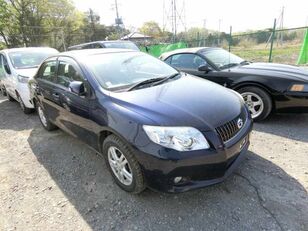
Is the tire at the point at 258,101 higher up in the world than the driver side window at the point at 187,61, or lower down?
lower down

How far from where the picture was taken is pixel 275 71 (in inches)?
176

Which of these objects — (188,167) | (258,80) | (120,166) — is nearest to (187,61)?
(258,80)

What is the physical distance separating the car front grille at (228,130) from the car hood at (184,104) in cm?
4

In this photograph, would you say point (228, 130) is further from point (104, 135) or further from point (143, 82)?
point (104, 135)

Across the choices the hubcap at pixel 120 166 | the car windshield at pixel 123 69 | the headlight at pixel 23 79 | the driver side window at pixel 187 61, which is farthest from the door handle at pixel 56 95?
the driver side window at pixel 187 61

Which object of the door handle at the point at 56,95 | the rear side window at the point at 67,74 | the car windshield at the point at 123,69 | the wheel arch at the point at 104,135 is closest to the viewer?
the wheel arch at the point at 104,135

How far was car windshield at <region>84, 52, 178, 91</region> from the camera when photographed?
10.1 feet

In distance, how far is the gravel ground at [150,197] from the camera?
2385 millimetres

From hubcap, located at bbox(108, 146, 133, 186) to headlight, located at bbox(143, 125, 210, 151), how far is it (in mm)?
537

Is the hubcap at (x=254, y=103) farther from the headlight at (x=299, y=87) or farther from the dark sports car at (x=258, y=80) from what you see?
the headlight at (x=299, y=87)

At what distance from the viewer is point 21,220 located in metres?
2.60

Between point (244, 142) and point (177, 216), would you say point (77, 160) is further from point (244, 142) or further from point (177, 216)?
point (244, 142)

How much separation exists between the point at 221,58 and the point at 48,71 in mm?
3472

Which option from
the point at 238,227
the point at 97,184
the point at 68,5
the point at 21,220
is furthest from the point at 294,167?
the point at 68,5
